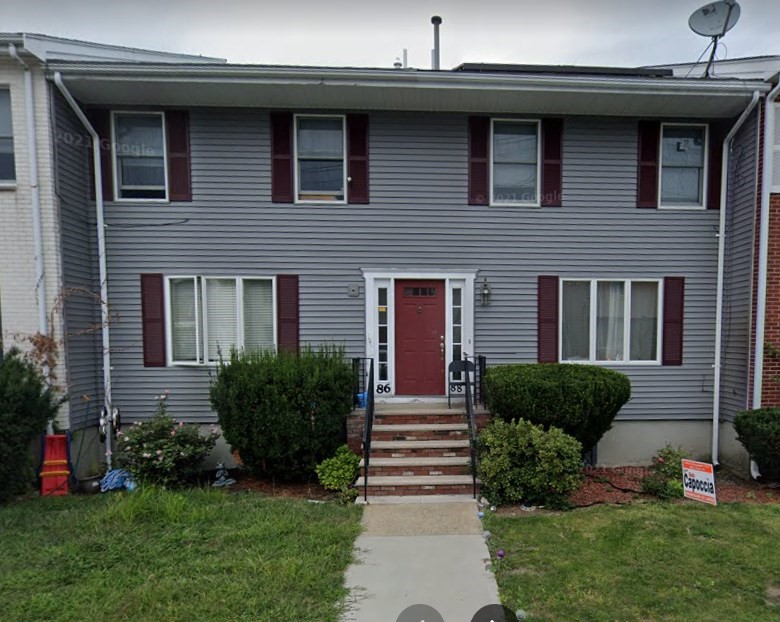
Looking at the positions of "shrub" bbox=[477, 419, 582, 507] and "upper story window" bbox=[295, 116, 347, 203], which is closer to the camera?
"shrub" bbox=[477, 419, 582, 507]

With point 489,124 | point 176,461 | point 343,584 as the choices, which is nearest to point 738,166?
point 489,124

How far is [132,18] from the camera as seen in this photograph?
7688 mm

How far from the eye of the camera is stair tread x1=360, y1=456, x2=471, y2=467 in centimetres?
546

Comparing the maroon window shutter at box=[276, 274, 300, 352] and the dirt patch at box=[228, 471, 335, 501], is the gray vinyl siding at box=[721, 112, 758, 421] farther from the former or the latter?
the maroon window shutter at box=[276, 274, 300, 352]

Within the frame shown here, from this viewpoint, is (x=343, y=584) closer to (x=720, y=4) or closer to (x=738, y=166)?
(x=738, y=166)

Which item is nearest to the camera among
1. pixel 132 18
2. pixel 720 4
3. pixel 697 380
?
pixel 720 4

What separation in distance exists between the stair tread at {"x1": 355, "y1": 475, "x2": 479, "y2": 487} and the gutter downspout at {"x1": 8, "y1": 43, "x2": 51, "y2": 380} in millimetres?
4557

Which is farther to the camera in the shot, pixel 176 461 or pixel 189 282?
pixel 189 282

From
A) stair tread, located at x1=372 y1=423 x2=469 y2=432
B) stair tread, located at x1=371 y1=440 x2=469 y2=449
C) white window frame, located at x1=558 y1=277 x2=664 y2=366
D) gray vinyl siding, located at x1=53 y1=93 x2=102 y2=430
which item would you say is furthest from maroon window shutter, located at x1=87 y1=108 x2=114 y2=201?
white window frame, located at x1=558 y1=277 x2=664 y2=366

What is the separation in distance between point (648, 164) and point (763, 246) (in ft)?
6.48

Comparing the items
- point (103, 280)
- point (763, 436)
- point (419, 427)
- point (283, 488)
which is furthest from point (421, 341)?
point (103, 280)

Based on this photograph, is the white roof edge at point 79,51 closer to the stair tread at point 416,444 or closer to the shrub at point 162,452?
the shrub at point 162,452

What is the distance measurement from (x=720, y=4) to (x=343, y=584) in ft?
29.6

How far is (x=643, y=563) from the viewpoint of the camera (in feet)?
11.9
